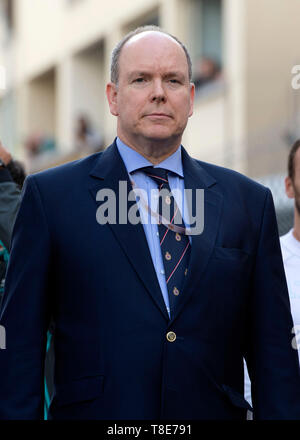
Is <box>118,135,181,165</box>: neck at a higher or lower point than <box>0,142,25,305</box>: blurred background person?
higher

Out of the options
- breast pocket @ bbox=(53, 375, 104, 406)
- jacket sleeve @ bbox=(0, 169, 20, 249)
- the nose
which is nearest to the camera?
breast pocket @ bbox=(53, 375, 104, 406)

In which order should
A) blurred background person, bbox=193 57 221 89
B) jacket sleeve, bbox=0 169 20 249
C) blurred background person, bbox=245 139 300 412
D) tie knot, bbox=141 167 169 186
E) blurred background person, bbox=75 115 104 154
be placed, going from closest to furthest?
tie knot, bbox=141 167 169 186 → jacket sleeve, bbox=0 169 20 249 → blurred background person, bbox=245 139 300 412 → blurred background person, bbox=193 57 221 89 → blurred background person, bbox=75 115 104 154

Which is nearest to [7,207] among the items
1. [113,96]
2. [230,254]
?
[113,96]

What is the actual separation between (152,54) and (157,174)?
43 cm

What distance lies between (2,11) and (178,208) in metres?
22.5

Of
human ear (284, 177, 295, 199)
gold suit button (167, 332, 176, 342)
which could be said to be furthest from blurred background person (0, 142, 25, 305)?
human ear (284, 177, 295, 199)

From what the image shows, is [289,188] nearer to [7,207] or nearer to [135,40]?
[7,207]

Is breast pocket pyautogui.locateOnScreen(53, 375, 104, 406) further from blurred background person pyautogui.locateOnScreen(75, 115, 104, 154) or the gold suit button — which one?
blurred background person pyautogui.locateOnScreen(75, 115, 104, 154)

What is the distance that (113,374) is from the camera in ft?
10.3

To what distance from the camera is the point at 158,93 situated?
3.29 metres

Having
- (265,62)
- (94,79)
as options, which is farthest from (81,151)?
(265,62)

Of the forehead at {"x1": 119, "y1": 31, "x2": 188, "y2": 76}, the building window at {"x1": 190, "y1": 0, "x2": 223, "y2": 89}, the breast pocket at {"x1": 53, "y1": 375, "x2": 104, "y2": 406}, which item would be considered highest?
the building window at {"x1": 190, "y1": 0, "x2": 223, "y2": 89}

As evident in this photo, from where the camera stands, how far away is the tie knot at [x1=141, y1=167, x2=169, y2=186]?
3.40m
